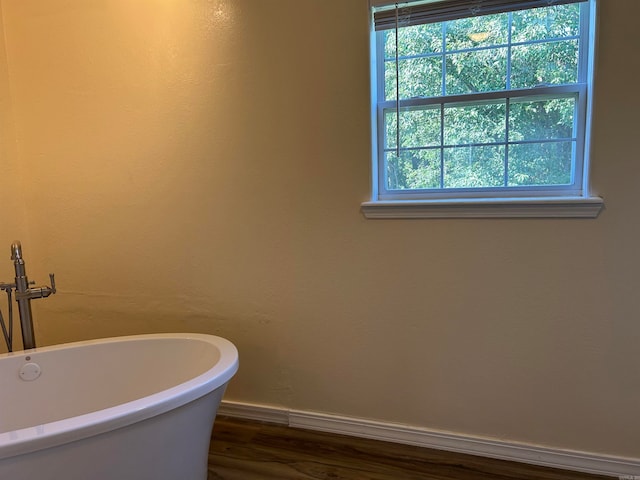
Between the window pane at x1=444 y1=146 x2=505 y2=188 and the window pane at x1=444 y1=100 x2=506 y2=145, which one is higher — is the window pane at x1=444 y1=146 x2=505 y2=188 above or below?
below

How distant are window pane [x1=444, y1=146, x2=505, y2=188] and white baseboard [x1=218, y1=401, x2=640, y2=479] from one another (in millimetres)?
1082

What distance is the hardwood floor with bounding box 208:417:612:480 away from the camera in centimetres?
174

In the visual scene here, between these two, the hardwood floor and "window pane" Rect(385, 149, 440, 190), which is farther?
"window pane" Rect(385, 149, 440, 190)

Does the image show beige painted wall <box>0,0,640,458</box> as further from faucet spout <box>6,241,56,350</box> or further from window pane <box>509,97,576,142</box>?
faucet spout <box>6,241,56,350</box>

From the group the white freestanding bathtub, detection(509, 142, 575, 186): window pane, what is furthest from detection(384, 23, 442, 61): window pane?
the white freestanding bathtub

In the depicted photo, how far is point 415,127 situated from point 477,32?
1.42 ft

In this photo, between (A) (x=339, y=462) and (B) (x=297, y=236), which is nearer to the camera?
(A) (x=339, y=462)

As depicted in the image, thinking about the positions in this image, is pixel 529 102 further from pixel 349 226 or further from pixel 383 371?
pixel 383 371

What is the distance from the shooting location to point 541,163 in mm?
1740

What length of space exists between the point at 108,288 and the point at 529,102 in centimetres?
221

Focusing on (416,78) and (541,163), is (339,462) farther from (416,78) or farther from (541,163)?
(416,78)

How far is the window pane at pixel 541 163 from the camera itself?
1.72 metres

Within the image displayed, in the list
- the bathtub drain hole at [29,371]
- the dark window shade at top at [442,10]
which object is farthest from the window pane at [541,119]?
the bathtub drain hole at [29,371]

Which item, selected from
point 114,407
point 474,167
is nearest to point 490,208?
point 474,167
